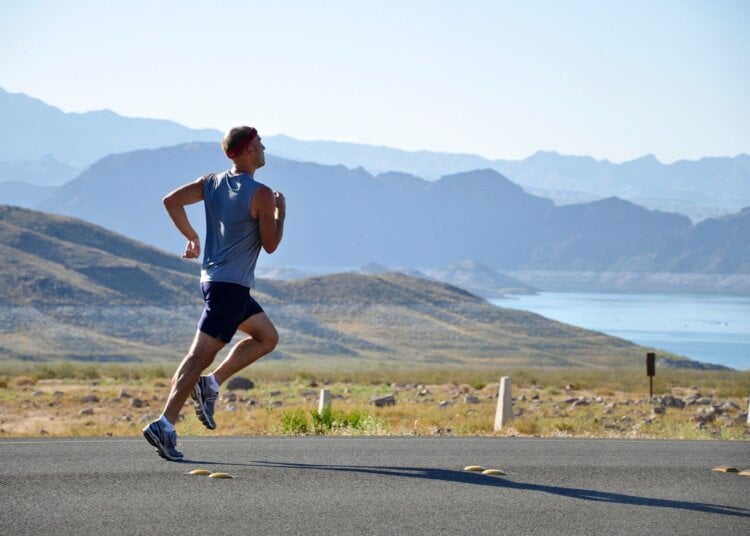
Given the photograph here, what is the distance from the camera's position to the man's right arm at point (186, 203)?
8617 millimetres

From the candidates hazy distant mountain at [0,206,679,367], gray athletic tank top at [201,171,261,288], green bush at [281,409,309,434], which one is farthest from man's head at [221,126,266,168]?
hazy distant mountain at [0,206,679,367]

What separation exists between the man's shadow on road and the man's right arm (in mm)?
1553

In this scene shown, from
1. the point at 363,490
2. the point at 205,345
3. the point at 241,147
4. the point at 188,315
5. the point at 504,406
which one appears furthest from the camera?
the point at 188,315

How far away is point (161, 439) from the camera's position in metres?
8.36

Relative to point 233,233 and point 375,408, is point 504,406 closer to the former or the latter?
point 233,233

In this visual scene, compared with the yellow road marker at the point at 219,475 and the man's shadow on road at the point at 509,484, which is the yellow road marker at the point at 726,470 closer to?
the man's shadow on road at the point at 509,484

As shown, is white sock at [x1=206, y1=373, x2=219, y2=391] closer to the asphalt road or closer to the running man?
the running man

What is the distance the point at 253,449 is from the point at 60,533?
11.7 ft

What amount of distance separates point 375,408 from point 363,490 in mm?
17962

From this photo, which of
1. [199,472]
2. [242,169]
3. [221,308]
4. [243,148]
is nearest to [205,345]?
[221,308]

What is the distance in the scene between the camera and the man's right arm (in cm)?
862

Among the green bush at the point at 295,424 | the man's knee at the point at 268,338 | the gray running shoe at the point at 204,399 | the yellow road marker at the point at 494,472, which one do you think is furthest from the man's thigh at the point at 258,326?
the green bush at the point at 295,424

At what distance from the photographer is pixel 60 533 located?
609 cm

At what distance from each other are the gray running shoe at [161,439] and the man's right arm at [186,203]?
45.8 inches
